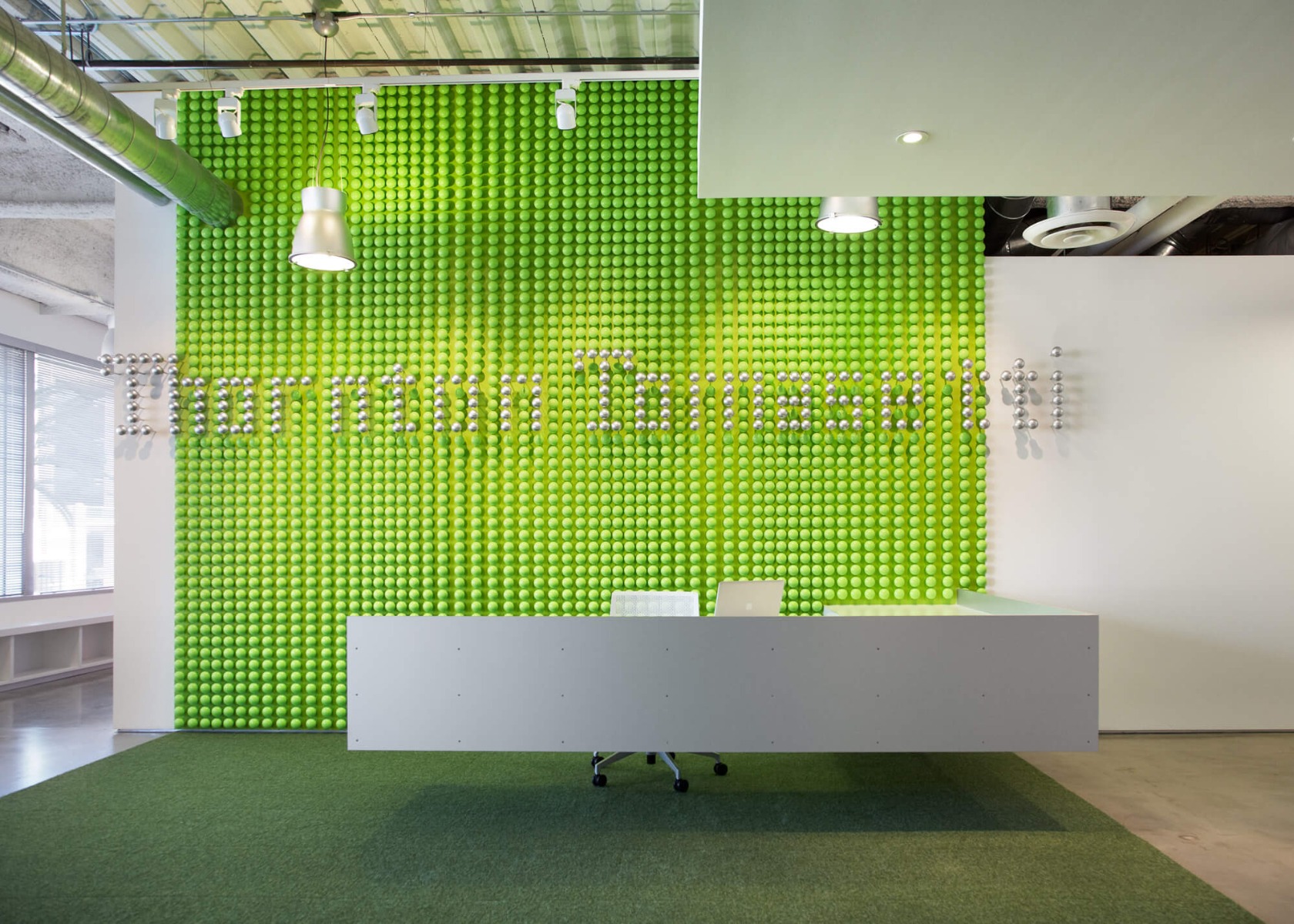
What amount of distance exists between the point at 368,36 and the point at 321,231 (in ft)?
5.58

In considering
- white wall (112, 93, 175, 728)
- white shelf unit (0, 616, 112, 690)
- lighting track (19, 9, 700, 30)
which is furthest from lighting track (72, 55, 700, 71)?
white shelf unit (0, 616, 112, 690)

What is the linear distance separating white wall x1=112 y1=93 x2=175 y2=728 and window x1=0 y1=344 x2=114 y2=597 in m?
3.34

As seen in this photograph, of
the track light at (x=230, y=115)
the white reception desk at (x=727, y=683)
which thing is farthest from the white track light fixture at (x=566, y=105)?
the white reception desk at (x=727, y=683)

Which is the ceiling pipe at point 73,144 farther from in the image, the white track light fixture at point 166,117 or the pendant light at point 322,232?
the pendant light at point 322,232

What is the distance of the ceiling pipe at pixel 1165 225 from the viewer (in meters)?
5.57

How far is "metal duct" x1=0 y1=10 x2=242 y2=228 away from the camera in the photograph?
4.11m

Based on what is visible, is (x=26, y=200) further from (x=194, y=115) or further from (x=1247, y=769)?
(x=1247, y=769)

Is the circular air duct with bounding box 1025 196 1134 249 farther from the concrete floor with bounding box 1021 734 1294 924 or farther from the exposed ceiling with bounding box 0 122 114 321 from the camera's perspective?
the exposed ceiling with bounding box 0 122 114 321

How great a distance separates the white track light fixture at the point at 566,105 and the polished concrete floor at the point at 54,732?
191 inches

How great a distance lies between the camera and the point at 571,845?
3.94 metres

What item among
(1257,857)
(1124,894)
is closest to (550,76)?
(1124,894)

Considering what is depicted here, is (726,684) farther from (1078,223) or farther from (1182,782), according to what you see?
(1078,223)

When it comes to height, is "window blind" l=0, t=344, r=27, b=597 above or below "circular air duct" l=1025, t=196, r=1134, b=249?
below

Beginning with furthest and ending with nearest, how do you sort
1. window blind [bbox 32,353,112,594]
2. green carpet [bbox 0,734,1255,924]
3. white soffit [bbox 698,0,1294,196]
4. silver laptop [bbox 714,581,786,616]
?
window blind [bbox 32,353,112,594], silver laptop [bbox 714,581,786,616], green carpet [bbox 0,734,1255,924], white soffit [bbox 698,0,1294,196]
